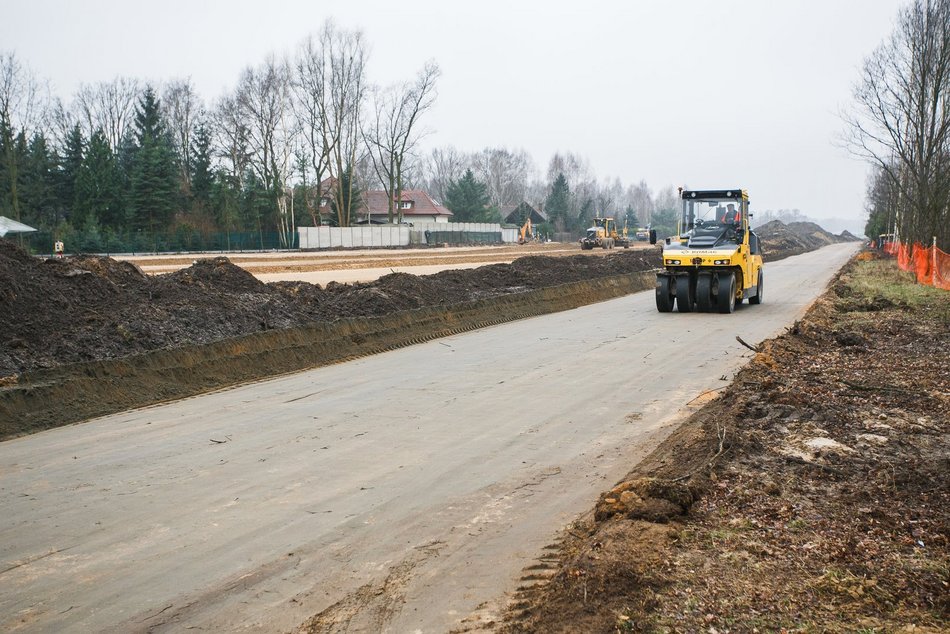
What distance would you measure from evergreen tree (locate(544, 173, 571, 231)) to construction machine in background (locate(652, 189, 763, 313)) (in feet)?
299

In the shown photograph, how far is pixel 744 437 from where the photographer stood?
734 cm

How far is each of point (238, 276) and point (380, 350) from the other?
4.92 meters

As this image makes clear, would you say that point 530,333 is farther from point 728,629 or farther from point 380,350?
point 728,629

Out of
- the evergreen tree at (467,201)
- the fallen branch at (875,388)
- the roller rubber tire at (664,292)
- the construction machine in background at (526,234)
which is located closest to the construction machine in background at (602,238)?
the construction machine in background at (526,234)

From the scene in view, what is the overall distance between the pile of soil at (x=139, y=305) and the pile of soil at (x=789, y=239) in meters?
25.2

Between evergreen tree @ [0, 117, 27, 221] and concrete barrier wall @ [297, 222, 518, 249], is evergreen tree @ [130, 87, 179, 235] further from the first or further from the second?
concrete barrier wall @ [297, 222, 518, 249]

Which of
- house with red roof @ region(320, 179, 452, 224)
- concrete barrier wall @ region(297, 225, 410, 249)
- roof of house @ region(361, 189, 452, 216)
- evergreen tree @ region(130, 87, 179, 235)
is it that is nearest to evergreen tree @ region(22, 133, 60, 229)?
evergreen tree @ region(130, 87, 179, 235)

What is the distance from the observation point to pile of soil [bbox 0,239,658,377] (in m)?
12.0

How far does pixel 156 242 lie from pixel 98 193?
280 inches

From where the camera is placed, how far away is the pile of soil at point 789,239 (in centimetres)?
6651

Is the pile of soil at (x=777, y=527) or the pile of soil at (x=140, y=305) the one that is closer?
the pile of soil at (x=777, y=527)

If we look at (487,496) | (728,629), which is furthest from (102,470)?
(728,629)

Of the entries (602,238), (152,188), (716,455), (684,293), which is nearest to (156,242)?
(152,188)

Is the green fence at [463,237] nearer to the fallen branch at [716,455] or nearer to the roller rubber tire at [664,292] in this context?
the roller rubber tire at [664,292]
